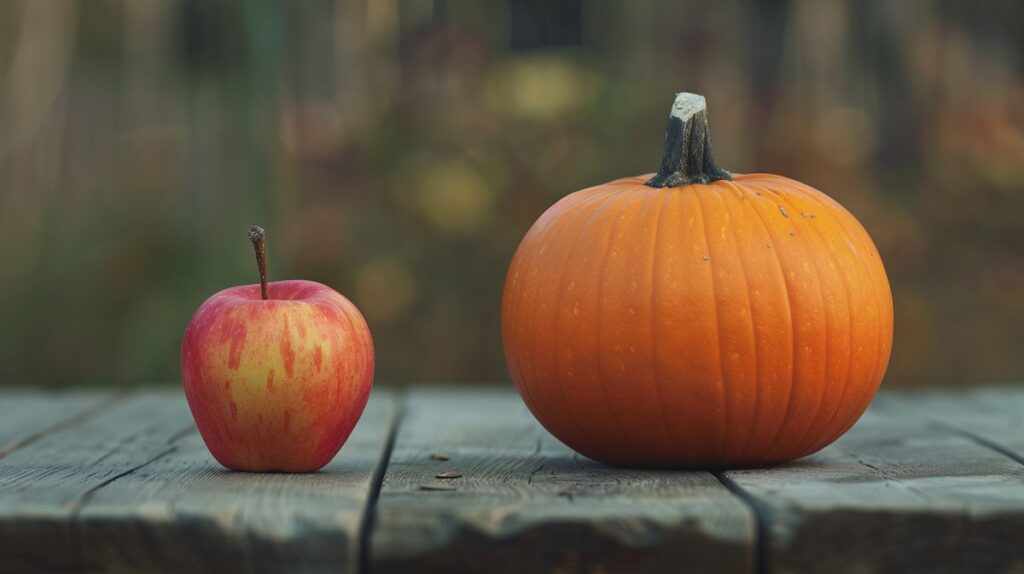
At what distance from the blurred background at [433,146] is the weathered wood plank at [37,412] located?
666mm

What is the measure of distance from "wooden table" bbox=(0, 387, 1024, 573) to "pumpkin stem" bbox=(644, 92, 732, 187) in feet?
1.57

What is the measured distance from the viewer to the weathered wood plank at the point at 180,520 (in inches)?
59.5

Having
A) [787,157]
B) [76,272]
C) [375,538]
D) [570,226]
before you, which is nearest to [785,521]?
[375,538]

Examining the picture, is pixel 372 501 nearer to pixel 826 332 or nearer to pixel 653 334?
pixel 653 334

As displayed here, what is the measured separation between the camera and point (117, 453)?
2.19 metres

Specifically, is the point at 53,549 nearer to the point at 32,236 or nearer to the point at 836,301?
the point at 836,301

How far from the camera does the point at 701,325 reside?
1.95m

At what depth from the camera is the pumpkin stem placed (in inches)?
83.6

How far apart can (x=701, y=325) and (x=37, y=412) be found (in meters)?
1.51

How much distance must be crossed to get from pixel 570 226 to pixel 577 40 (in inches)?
73.4

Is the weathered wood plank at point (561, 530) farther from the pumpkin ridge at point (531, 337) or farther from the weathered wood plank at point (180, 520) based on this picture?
the pumpkin ridge at point (531, 337)

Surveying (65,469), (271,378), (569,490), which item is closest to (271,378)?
(271,378)

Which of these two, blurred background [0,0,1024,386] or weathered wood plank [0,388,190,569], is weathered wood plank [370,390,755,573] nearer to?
weathered wood plank [0,388,190,569]

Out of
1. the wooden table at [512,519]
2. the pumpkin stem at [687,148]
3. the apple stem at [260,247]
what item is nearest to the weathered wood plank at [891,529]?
the wooden table at [512,519]
